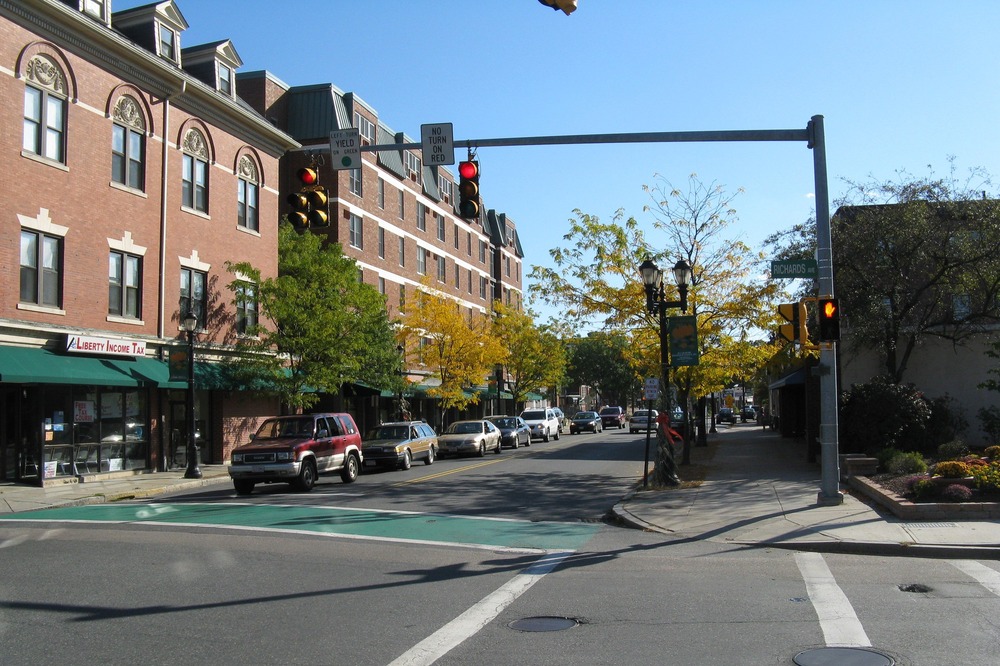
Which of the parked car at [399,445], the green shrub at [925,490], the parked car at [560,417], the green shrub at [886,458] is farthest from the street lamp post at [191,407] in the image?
the parked car at [560,417]

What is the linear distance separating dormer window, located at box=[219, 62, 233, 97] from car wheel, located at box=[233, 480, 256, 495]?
16.0 m

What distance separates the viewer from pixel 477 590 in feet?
27.7

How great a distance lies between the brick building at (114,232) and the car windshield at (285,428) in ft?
15.7

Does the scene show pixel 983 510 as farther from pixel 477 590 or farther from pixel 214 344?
pixel 214 344

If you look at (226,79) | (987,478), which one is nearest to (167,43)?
(226,79)

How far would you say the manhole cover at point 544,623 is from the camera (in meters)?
6.90

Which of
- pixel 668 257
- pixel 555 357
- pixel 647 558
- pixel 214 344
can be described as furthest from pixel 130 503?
pixel 555 357

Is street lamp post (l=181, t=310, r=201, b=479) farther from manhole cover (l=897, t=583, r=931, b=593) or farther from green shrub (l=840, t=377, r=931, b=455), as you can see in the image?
manhole cover (l=897, t=583, r=931, b=593)

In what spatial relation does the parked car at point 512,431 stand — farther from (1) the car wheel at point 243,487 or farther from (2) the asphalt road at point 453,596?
(2) the asphalt road at point 453,596

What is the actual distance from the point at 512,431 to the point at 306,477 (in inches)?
771

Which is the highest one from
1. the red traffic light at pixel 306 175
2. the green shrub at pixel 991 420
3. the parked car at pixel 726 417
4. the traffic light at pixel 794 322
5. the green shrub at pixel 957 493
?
the red traffic light at pixel 306 175

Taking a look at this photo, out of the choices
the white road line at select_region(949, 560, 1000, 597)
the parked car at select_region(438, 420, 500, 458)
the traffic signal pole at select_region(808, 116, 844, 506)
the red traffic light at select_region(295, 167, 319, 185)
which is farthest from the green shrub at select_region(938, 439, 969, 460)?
the parked car at select_region(438, 420, 500, 458)

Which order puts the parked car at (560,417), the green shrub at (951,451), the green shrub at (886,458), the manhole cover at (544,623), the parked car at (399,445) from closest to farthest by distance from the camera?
1. the manhole cover at (544,623)
2. the green shrub at (886,458)
3. the green shrub at (951,451)
4. the parked car at (399,445)
5. the parked car at (560,417)

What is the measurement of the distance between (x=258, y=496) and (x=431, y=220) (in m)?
34.2
